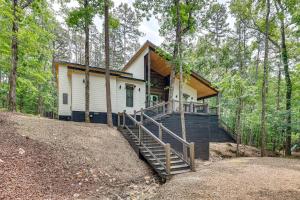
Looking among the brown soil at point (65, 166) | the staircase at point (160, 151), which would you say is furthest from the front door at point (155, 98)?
the brown soil at point (65, 166)

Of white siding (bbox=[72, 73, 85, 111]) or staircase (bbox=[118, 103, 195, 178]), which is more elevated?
white siding (bbox=[72, 73, 85, 111])

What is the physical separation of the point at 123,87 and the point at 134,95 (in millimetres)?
1180

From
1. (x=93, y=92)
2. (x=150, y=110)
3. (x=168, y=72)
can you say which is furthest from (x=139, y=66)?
(x=150, y=110)

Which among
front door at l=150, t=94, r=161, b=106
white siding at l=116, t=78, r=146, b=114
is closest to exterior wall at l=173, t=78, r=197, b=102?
front door at l=150, t=94, r=161, b=106

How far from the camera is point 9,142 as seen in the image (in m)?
6.30

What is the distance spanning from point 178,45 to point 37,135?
8179 millimetres

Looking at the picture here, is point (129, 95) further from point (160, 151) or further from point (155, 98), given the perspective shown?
point (160, 151)

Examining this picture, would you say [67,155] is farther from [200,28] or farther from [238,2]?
[238,2]

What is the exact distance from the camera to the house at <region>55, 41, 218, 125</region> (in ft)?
47.2

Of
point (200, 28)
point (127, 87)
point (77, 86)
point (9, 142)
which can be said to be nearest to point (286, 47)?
point (200, 28)

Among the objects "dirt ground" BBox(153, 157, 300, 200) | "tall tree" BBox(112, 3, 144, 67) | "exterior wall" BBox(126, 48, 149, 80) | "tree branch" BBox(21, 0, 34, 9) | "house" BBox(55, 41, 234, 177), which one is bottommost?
"dirt ground" BBox(153, 157, 300, 200)

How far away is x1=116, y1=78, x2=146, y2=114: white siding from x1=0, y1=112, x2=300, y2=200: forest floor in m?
7.19

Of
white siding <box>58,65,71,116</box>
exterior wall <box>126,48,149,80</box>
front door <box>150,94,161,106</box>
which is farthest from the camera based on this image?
front door <box>150,94,161,106</box>

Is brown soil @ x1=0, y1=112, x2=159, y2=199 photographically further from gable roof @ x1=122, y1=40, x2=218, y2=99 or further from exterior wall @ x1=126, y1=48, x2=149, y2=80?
gable roof @ x1=122, y1=40, x2=218, y2=99
